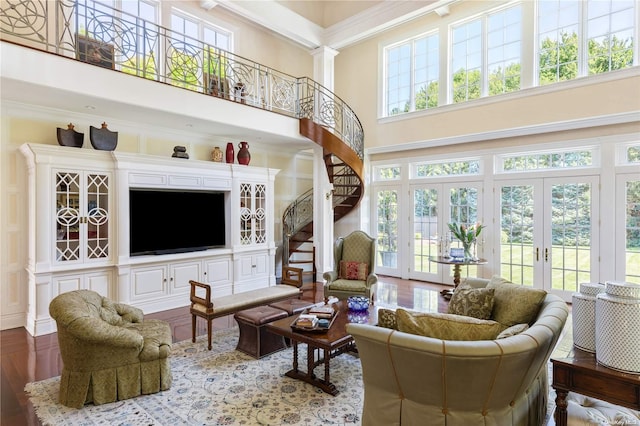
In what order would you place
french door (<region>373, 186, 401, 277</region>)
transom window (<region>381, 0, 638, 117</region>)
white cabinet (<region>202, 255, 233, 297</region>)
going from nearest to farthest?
1. transom window (<region>381, 0, 638, 117</region>)
2. white cabinet (<region>202, 255, 233, 297</region>)
3. french door (<region>373, 186, 401, 277</region>)

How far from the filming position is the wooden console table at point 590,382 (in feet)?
5.73

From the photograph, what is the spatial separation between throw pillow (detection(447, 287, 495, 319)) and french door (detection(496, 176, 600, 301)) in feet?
13.7

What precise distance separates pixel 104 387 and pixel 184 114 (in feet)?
12.2

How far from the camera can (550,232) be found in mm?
6309

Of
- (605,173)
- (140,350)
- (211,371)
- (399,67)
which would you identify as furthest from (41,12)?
(605,173)

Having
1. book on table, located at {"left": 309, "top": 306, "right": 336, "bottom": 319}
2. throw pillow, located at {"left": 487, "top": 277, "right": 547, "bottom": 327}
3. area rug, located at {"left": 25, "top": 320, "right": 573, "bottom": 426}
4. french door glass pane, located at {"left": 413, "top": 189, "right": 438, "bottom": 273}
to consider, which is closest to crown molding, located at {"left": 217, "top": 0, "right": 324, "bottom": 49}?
french door glass pane, located at {"left": 413, "top": 189, "right": 438, "bottom": 273}

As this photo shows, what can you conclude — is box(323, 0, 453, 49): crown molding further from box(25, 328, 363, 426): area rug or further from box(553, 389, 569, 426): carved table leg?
box(553, 389, 569, 426): carved table leg

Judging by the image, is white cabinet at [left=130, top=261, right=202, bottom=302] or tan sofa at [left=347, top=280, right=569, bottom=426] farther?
white cabinet at [left=130, top=261, right=202, bottom=302]

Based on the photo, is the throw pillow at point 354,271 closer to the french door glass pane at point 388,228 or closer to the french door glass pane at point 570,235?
the french door glass pane at point 388,228

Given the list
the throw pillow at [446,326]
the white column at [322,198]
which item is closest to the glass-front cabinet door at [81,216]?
the white column at [322,198]

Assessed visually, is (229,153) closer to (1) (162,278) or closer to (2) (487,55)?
(1) (162,278)

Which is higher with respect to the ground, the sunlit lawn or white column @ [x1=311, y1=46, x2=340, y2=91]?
white column @ [x1=311, y1=46, x2=340, y2=91]

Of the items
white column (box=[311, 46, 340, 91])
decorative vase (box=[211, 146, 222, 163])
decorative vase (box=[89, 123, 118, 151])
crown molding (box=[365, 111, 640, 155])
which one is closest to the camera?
decorative vase (box=[89, 123, 118, 151])

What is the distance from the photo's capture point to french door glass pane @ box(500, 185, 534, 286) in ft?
21.5
